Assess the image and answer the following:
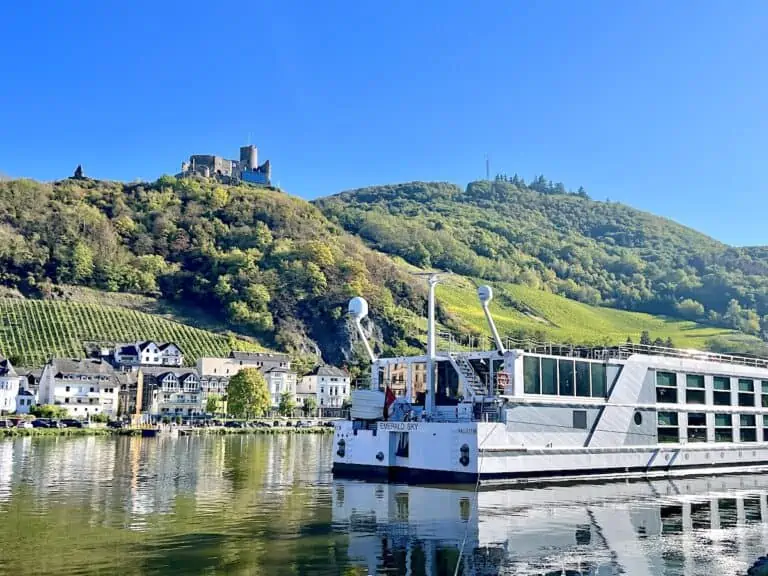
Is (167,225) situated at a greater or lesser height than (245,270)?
greater

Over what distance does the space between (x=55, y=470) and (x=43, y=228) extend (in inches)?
5763

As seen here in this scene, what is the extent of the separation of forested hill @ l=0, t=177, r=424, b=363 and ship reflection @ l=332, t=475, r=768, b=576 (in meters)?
120

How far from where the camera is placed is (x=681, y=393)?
40.3 m

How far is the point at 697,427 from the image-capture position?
133ft

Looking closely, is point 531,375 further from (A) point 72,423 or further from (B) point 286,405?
(B) point 286,405

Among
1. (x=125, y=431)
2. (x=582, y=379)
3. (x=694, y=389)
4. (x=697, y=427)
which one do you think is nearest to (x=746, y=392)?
(x=694, y=389)

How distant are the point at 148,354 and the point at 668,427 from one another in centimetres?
9844

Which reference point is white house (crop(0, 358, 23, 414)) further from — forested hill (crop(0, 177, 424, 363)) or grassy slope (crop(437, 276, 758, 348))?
grassy slope (crop(437, 276, 758, 348))

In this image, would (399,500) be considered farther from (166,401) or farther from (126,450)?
(166,401)

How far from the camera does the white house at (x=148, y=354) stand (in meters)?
120

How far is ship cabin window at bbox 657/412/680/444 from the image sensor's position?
127ft

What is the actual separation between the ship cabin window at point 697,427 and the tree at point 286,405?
265ft

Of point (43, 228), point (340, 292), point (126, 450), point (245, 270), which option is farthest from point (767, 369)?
point (43, 228)

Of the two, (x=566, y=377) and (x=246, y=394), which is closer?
(x=566, y=377)
